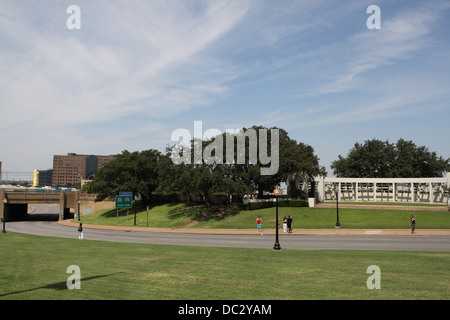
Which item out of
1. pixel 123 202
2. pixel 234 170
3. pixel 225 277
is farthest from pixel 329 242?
pixel 123 202

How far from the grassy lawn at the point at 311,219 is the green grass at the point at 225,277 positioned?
24.3m

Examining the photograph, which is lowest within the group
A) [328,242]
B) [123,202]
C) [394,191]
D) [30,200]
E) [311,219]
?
[311,219]

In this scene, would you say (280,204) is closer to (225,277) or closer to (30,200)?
(225,277)

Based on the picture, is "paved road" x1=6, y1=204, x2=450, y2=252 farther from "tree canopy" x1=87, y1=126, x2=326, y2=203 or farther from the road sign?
the road sign

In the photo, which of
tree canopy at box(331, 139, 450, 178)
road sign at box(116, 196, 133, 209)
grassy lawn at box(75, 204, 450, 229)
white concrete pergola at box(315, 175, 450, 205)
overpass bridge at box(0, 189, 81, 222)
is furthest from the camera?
tree canopy at box(331, 139, 450, 178)

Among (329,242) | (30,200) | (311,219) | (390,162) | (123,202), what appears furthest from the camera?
(390,162)

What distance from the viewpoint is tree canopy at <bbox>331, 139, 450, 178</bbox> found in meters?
86.9

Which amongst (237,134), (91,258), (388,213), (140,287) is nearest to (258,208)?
(237,134)

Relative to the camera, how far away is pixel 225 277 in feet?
41.1

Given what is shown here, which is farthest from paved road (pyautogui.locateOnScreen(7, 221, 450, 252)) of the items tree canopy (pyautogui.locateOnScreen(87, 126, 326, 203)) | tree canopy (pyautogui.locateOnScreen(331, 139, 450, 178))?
tree canopy (pyautogui.locateOnScreen(331, 139, 450, 178))

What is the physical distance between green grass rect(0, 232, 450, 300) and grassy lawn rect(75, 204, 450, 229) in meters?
24.3

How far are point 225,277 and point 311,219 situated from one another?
36330mm

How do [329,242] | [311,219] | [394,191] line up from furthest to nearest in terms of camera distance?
[394,191]
[311,219]
[329,242]
